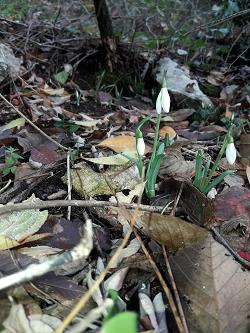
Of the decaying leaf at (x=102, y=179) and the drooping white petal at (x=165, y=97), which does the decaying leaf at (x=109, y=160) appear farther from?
the drooping white petal at (x=165, y=97)

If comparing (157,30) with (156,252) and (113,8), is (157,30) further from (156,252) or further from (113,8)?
(156,252)

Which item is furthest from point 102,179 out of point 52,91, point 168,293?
point 52,91

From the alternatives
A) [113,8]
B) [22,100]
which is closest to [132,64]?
[22,100]

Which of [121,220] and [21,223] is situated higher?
[21,223]

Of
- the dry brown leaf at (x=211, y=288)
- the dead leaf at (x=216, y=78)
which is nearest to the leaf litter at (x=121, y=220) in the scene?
the dry brown leaf at (x=211, y=288)

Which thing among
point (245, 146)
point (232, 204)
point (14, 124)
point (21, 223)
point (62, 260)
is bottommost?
point (245, 146)

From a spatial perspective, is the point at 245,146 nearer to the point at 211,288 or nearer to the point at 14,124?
the point at 14,124

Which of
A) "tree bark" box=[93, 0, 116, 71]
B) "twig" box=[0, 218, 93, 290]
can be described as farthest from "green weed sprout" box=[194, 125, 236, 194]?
→ "tree bark" box=[93, 0, 116, 71]

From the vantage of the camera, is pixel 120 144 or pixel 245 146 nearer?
pixel 120 144
